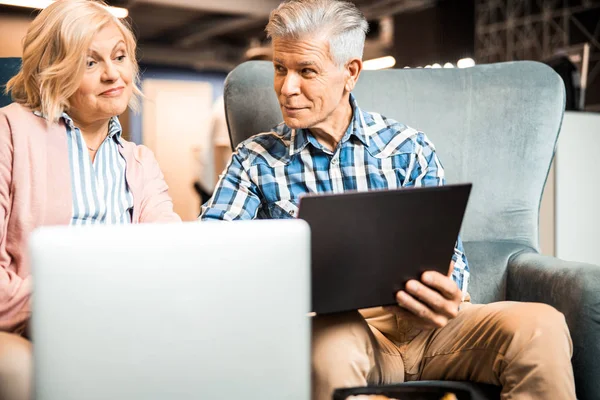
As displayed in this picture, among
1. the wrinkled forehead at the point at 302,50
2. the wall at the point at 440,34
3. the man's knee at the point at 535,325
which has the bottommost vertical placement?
the man's knee at the point at 535,325

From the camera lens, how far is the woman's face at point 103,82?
1321 mm

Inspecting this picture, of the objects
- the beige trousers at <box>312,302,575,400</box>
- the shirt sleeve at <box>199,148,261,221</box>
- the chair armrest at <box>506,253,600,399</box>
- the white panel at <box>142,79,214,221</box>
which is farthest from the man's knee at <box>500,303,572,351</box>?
the white panel at <box>142,79,214,221</box>

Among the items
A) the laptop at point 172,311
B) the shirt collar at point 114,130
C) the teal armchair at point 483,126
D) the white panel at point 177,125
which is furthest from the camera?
the white panel at point 177,125

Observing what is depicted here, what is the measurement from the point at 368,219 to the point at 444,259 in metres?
0.22

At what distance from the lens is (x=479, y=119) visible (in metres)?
1.81

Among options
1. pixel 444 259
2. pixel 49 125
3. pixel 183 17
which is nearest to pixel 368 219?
pixel 444 259

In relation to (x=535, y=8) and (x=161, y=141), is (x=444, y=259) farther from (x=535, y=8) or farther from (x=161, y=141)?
(x=161, y=141)

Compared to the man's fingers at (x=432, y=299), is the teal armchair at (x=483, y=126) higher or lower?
higher

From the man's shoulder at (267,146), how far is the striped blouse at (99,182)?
304 mm

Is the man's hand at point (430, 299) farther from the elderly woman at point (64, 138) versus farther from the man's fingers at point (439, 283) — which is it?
the elderly woman at point (64, 138)

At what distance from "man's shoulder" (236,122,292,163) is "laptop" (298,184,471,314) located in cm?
56

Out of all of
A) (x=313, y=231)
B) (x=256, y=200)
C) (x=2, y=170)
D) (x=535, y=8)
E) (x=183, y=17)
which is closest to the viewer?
(x=313, y=231)

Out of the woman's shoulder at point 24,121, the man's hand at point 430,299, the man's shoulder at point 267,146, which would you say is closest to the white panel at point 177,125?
the man's shoulder at point 267,146

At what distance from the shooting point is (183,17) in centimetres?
857
